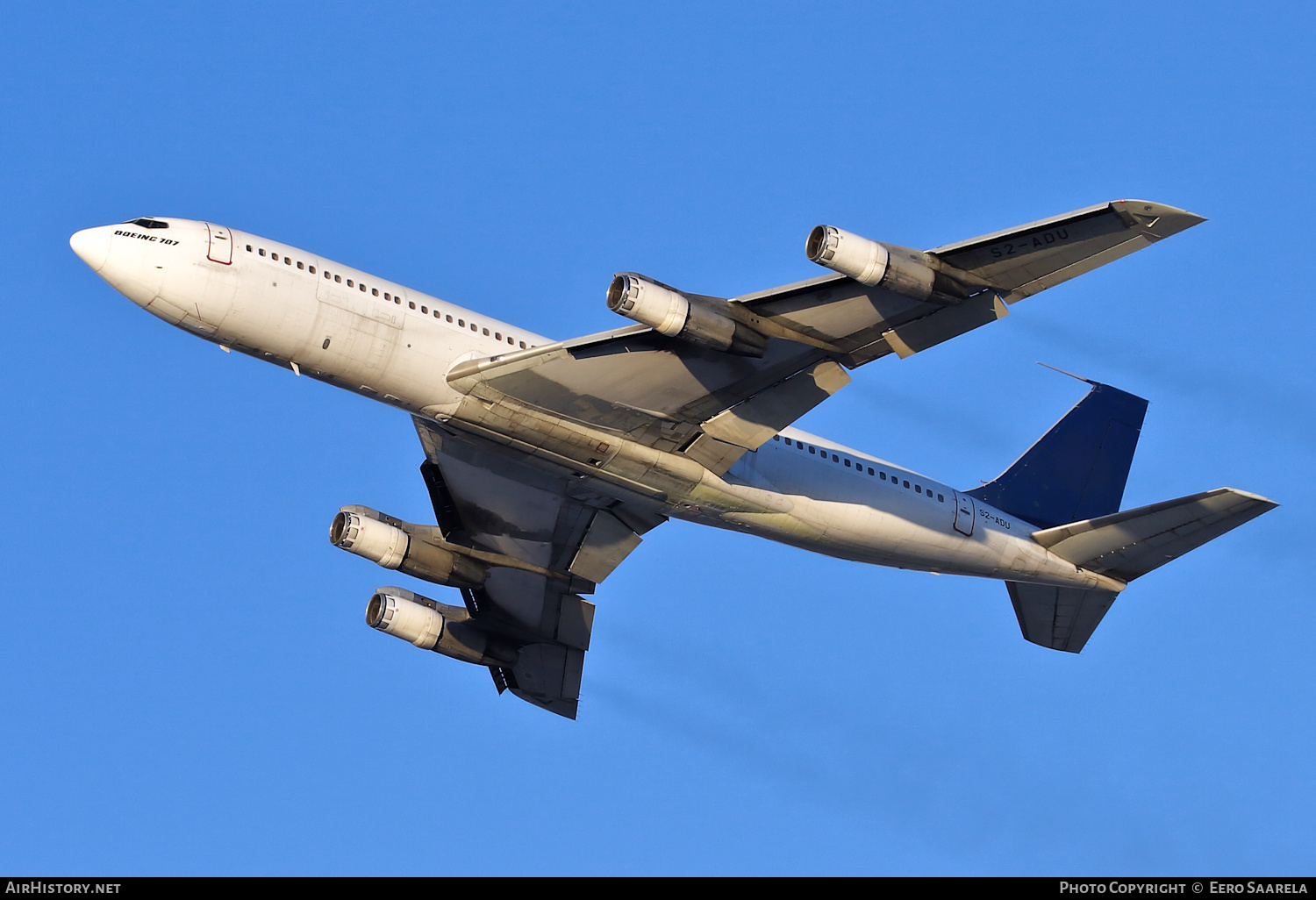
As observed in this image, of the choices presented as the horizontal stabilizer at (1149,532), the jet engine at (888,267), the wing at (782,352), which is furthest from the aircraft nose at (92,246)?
the horizontal stabilizer at (1149,532)

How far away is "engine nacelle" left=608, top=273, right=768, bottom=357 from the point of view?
34.2m

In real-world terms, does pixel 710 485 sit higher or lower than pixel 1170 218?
lower

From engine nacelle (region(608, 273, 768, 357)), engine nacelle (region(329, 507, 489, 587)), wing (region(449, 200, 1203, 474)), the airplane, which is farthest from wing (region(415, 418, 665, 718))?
engine nacelle (region(608, 273, 768, 357))

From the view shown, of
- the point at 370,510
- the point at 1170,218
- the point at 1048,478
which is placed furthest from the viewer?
the point at 1048,478

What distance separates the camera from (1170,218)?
3253cm

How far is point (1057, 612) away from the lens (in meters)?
47.2

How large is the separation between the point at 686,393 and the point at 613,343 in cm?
283

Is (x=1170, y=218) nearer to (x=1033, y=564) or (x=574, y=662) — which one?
(x=1033, y=564)

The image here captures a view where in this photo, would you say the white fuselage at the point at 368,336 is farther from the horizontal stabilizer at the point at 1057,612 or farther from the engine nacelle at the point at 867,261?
the engine nacelle at the point at 867,261

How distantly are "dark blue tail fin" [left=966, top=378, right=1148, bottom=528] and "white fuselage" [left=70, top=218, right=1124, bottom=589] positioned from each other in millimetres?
7776

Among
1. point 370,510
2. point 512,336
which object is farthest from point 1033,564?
point 370,510

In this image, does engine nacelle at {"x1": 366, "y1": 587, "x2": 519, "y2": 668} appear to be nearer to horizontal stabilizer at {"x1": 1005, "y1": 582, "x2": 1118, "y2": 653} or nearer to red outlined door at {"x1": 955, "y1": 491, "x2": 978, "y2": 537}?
red outlined door at {"x1": 955, "y1": 491, "x2": 978, "y2": 537}

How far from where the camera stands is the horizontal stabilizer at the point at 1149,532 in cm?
3975

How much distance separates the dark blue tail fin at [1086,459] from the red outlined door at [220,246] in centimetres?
2604
